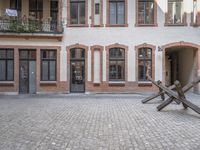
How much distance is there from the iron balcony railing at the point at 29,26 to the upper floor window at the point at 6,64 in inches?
62.4

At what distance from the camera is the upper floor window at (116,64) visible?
2281 centimetres

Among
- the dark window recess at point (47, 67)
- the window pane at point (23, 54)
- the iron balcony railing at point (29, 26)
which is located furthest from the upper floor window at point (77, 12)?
the window pane at point (23, 54)

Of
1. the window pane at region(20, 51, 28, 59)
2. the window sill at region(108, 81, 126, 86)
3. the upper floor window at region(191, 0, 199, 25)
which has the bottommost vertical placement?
the window sill at region(108, 81, 126, 86)

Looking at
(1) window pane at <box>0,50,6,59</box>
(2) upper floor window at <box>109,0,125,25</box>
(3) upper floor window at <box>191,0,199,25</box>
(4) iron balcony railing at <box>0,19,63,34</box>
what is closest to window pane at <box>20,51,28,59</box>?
(1) window pane at <box>0,50,6,59</box>

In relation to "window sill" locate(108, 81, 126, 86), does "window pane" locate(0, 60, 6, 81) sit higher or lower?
higher

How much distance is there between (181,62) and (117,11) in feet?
26.5

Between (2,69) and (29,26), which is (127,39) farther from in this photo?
(2,69)

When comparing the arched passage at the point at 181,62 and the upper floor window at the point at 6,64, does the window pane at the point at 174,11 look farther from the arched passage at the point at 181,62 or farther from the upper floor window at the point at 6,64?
the upper floor window at the point at 6,64

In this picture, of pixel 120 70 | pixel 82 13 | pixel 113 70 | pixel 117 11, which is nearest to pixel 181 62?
pixel 120 70

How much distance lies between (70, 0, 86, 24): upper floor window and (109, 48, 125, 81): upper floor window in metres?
3.15

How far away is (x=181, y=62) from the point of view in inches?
1077

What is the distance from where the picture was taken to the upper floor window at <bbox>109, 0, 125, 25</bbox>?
75.0 feet

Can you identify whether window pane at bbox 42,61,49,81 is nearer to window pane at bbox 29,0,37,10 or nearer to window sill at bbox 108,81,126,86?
window pane at bbox 29,0,37,10

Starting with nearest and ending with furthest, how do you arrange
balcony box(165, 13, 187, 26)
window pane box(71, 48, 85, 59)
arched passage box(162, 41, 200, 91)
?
1. balcony box(165, 13, 187, 26)
2. arched passage box(162, 41, 200, 91)
3. window pane box(71, 48, 85, 59)
